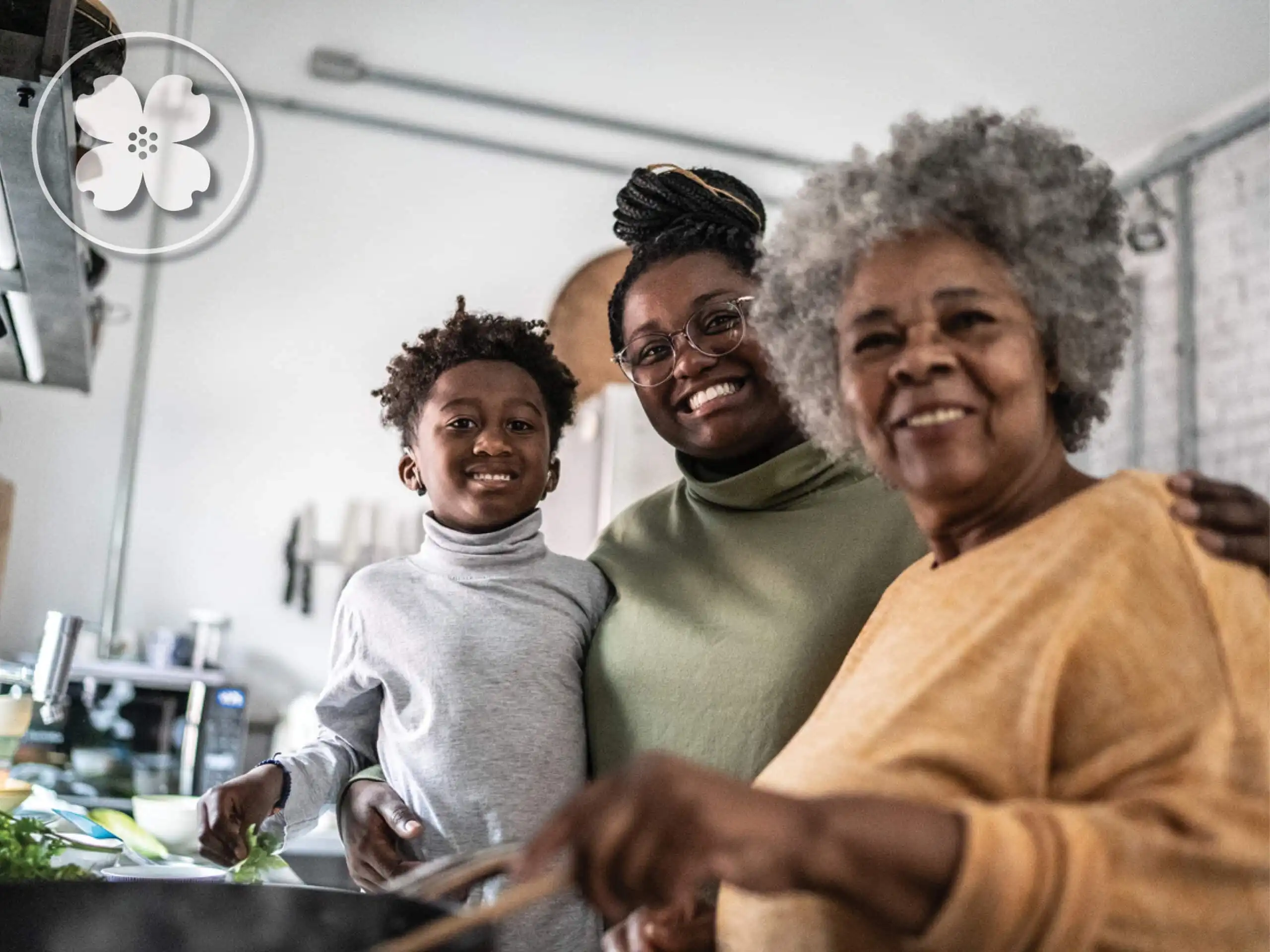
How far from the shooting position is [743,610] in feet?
4.03

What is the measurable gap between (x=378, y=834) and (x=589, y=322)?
2.77 metres

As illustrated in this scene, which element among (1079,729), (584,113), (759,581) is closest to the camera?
(1079,729)

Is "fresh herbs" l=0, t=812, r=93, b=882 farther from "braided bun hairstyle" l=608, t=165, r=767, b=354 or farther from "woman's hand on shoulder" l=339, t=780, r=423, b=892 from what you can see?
"braided bun hairstyle" l=608, t=165, r=767, b=354

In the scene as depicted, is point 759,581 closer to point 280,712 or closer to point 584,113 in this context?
point 280,712

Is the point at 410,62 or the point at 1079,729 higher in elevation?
the point at 410,62

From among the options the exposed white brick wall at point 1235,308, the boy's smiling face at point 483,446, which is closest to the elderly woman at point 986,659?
the boy's smiling face at point 483,446

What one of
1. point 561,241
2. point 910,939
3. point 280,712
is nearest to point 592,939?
point 910,939

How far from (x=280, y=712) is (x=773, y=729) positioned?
9.97 ft

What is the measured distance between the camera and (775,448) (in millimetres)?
1366

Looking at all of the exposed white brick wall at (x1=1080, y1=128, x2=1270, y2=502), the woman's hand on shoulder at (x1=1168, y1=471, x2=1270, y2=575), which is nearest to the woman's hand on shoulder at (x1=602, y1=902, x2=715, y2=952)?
the woman's hand on shoulder at (x1=1168, y1=471, x2=1270, y2=575)

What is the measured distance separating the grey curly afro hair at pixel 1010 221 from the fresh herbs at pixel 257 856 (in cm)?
79

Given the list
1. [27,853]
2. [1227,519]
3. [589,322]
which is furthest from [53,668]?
[589,322]

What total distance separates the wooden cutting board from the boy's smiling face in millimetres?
2107

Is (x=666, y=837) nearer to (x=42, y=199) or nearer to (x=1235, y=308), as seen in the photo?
(x=42, y=199)
